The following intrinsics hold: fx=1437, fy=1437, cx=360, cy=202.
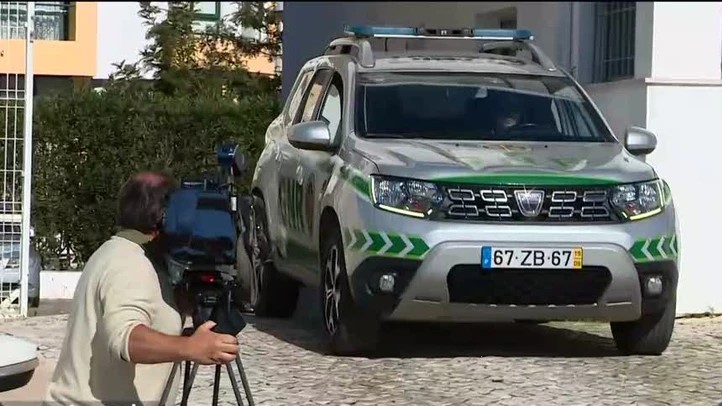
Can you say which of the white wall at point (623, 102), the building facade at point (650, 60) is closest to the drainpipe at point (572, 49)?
the building facade at point (650, 60)

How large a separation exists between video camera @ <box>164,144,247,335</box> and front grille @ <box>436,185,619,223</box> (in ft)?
10.1

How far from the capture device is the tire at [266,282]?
9.95 m

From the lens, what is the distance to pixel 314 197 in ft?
28.5

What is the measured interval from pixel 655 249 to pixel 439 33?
1.98m

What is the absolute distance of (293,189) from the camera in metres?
9.24

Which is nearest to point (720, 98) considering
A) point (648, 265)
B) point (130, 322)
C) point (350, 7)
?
point (648, 265)

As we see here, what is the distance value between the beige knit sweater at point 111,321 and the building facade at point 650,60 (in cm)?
162

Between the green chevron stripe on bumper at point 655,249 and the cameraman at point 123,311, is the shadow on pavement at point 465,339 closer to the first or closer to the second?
the green chevron stripe on bumper at point 655,249

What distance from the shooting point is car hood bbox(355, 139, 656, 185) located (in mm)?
7691

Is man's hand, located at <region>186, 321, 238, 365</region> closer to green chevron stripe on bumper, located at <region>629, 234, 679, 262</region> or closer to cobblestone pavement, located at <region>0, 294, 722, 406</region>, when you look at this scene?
cobblestone pavement, located at <region>0, 294, 722, 406</region>

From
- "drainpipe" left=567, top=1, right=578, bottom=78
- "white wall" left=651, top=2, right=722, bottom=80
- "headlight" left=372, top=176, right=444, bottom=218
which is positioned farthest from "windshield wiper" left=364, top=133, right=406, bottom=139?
"drainpipe" left=567, top=1, right=578, bottom=78

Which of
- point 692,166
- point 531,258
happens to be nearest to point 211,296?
point 531,258

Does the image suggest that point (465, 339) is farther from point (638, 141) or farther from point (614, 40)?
point (614, 40)

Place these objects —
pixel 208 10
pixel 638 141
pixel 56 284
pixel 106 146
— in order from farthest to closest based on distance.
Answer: pixel 208 10 < pixel 106 146 < pixel 56 284 < pixel 638 141
